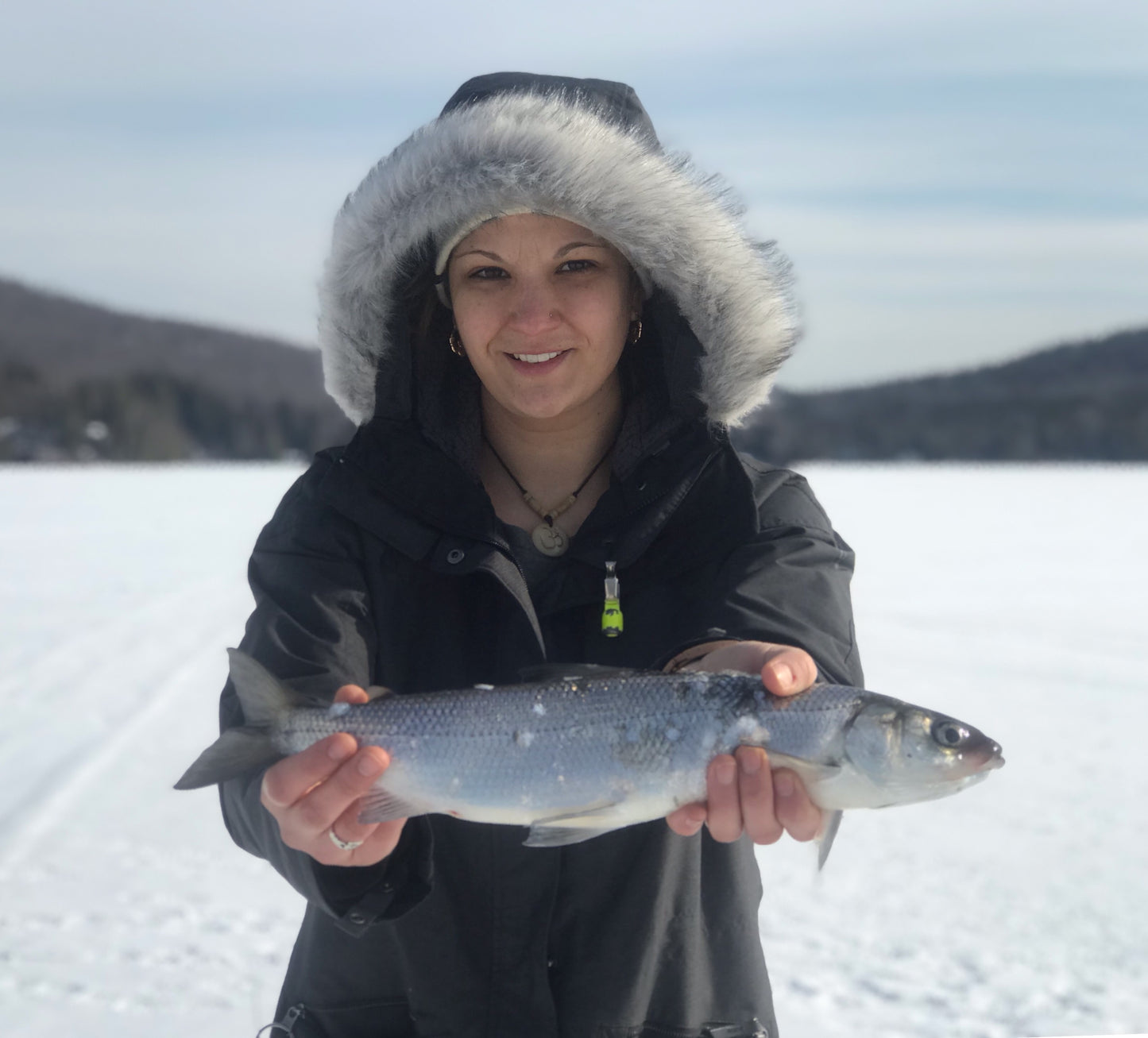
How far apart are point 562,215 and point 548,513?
747 millimetres

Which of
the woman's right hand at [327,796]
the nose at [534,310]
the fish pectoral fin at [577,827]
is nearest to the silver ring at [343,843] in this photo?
the woman's right hand at [327,796]

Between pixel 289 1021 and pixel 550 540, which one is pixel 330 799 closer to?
pixel 289 1021

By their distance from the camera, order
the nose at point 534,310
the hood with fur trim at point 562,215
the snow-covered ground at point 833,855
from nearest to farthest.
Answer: the nose at point 534,310
the hood with fur trim at point 562,215
the snow-covered ground at point 833,855

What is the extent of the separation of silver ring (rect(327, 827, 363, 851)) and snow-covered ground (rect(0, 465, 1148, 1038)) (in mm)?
2030

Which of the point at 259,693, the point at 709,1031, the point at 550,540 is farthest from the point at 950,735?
the point at 259,693

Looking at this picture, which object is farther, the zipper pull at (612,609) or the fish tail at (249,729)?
the zipper pull at (612,609)

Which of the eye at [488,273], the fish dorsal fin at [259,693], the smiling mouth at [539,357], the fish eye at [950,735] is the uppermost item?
the eye at [488,273]

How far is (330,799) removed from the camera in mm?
2266

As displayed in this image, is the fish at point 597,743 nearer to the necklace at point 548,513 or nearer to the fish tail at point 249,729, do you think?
the fish tail at point 249,729

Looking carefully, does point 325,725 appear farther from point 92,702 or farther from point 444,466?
point 92,702

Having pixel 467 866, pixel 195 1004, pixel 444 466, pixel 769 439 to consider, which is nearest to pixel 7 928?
pixel 195 1004

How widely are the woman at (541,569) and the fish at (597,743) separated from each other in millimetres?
68

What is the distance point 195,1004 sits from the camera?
403cm

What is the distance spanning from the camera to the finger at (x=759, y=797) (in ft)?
7.54
